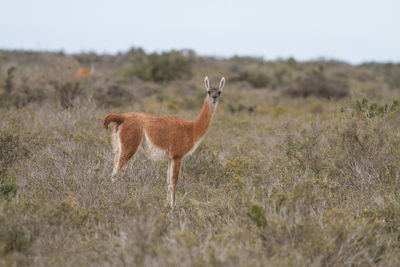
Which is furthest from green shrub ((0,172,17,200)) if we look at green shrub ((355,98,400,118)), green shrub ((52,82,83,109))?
green shrub ((52,82,83,109))

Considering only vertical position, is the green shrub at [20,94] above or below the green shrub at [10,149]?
above

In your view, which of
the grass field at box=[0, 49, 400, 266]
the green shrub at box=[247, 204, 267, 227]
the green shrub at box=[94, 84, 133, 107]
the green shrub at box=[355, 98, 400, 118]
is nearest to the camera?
the grass field at box=[0, 49, 400, 266]

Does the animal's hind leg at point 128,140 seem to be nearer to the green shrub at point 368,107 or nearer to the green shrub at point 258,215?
the green shrub at point 258,215

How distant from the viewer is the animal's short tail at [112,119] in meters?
5.12

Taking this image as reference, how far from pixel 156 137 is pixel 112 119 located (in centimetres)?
67

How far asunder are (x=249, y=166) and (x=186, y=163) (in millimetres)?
1211

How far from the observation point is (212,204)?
494 centimetres

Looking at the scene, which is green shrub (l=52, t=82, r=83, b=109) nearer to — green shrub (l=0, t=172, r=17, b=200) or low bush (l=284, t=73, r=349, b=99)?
green shrub (l=0, t=172, r=17, b=200)

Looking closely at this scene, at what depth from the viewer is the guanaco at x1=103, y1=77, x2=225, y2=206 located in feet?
17.2

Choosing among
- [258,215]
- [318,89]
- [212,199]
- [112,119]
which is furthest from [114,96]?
[258,215]

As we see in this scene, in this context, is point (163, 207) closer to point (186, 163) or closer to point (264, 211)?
point (264, 211)

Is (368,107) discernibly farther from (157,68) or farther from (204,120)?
(157,68)

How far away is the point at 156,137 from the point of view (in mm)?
5363

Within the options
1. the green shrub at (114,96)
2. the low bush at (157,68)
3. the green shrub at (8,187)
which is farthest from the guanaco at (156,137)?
the low bush at (157,68)
